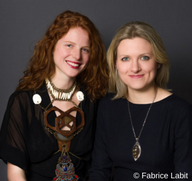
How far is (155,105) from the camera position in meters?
2.15

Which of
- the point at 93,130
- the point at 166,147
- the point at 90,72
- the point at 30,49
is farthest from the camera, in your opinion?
the point at 30,49

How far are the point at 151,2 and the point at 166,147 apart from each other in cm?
163

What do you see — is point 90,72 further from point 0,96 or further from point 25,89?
point 0,96

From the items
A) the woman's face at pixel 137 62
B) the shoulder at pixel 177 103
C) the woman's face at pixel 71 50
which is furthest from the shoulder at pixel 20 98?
the shoulder at pixel 177 103

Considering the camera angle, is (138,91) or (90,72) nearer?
(138,91)

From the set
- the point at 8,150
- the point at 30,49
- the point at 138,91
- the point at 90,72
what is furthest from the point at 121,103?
the point at 30,49

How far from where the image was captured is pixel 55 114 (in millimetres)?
2252

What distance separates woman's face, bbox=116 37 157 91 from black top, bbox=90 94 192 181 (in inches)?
7.9

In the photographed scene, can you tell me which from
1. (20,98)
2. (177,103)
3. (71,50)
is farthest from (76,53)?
(177,103)

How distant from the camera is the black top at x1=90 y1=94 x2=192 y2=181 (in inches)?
78.0

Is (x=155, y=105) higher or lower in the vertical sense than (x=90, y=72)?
lower

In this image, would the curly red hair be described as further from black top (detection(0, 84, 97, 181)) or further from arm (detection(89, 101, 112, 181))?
arm (detection(89, 101, 112, 181))

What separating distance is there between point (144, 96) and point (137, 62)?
28 cm

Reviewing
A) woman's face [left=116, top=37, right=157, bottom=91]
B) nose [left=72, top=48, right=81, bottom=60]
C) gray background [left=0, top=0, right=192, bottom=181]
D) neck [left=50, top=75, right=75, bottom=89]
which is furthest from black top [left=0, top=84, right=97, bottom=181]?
gray background [left=0, top=0, right=192, bottom=181]
